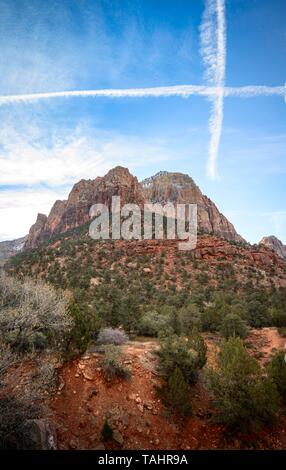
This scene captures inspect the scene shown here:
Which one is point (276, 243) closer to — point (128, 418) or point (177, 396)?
point (177, 396)

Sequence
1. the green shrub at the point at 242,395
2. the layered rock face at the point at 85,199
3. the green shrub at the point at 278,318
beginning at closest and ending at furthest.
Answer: the green shrub at the point at 242,395, the green shrub at the point at 278,318, the layered rock face at the point at 85,199

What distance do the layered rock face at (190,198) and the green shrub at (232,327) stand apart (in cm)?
8940

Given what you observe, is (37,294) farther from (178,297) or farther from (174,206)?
(174,206)

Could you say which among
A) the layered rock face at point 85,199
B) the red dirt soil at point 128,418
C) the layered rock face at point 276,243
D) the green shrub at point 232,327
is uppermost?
the layered rock face at point 85,199

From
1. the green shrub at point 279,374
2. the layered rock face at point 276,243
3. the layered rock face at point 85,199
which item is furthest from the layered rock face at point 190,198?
the green shrub at point 279,374

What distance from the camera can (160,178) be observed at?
12962 cm

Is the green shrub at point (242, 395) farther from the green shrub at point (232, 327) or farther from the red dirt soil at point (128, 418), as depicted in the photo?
the green shrub at point (232, 327)

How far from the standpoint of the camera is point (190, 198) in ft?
399

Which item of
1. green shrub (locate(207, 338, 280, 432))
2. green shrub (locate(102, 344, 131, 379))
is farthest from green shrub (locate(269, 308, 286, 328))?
green shrub (locate(102, 344, 131, 379))

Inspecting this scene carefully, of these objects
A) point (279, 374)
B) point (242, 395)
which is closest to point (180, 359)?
point (242, 395)

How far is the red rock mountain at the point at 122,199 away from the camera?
86.0 m

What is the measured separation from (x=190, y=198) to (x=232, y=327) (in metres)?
105

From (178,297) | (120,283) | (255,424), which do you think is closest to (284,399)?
(255,424)
